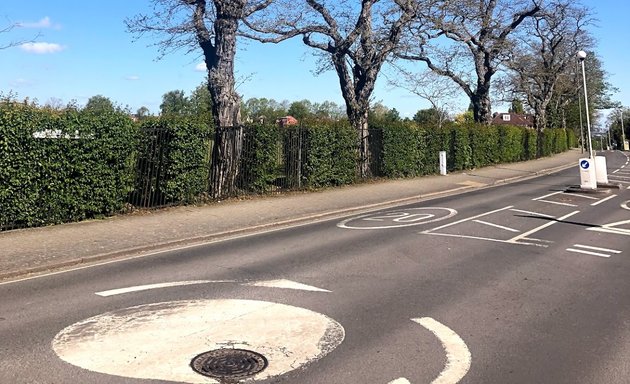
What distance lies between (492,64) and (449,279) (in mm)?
30845

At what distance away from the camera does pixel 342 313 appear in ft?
18.5

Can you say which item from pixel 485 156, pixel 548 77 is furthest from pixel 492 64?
pixel 548 77

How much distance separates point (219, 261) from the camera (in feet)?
27.3

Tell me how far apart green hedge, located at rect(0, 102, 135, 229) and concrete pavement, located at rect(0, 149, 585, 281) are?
38 cm

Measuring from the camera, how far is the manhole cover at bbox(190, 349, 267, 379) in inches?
161

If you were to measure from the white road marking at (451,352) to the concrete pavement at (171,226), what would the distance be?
5785 millimetres

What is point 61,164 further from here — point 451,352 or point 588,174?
point 588,174

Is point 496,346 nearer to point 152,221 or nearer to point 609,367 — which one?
point 609,367

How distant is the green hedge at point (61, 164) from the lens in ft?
34.1

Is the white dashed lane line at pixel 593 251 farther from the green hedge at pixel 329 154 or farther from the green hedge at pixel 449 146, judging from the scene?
the green hedge at pixel 449 146

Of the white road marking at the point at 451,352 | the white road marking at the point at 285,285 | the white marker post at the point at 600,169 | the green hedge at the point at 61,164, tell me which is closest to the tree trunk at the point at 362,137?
the white marker post at the point at 600,169

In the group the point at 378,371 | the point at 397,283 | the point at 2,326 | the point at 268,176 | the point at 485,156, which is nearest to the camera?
the point at 378,371

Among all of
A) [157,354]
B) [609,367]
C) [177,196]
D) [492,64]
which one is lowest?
[609,367]

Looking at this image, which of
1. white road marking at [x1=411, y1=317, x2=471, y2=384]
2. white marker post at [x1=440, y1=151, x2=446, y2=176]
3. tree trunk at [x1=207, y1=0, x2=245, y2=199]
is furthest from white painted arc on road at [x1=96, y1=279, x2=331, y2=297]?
white marker post at [x1=440, y1=151, x2=446, y2=176]
